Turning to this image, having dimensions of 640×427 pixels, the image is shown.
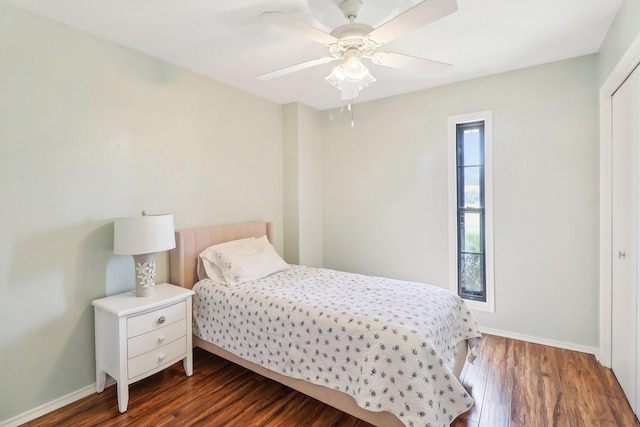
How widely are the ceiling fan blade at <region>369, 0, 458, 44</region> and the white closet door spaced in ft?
4.47

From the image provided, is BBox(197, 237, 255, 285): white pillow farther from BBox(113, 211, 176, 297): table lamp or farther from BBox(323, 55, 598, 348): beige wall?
BBox(323, 55, 598, 348): beige wall

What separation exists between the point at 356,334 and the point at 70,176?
2134 millimetres

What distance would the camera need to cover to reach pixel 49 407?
1.99 meters

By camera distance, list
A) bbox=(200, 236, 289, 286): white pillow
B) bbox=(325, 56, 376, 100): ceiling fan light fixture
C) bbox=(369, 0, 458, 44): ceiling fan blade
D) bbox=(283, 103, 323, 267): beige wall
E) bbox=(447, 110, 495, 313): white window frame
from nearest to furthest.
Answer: bbox=(369, 0, 458, 44): ceiling fan blade
bbox=(325, 56, 376, 100): ceiling fan light fixture
bbox=(200, 236, 289, 286): white pillow
bbox=(447, 110, 495, 313): white window frame
bbox=(283, 103, 323, 267): beige wall

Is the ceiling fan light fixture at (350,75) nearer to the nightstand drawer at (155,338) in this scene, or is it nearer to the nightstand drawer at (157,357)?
the nightstand drawer at (155,338)

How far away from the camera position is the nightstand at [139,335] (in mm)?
1994

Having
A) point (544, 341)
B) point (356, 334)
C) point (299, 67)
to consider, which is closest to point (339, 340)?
point (356, 334)

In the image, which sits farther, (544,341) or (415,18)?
(544,341)

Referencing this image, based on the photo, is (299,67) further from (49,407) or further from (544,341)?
(544,341)

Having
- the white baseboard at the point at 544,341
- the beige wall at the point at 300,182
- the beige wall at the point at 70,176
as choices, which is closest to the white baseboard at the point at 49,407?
the beige wall at the point at 70,176

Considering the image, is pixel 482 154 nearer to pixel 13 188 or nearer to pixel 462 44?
pixel 462 44

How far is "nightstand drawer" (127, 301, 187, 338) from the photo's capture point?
2.04 meters

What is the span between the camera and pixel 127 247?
2.10 m

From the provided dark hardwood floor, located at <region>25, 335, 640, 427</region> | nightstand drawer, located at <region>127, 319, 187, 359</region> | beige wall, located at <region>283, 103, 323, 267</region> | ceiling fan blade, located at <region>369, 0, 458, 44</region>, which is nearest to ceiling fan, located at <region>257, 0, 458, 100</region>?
ceiling fan blade, located at <region>369, 0, 458, 44</region>
